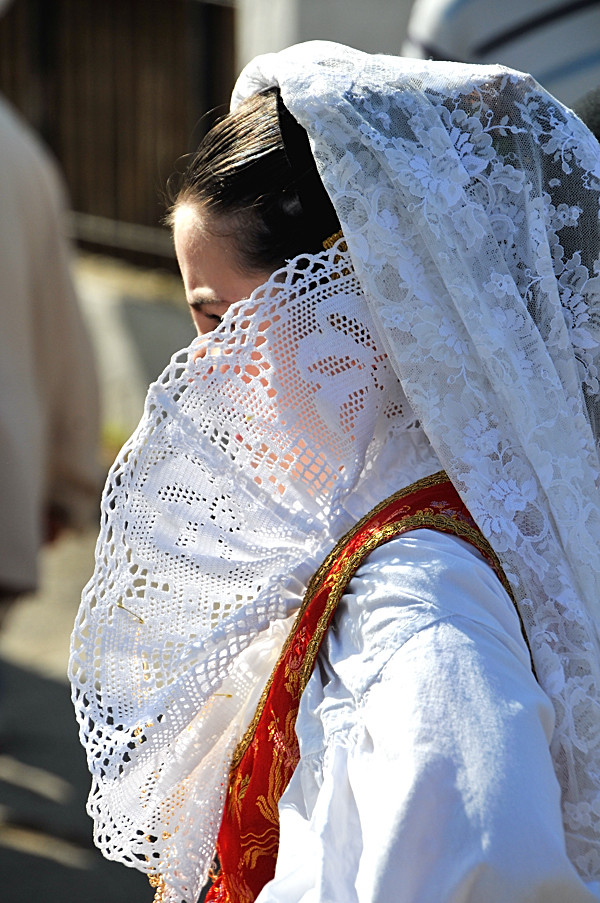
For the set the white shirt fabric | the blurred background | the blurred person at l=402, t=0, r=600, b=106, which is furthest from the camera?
the blurred background

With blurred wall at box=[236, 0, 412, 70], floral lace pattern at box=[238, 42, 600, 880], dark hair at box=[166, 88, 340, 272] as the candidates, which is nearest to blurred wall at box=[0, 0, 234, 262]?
blurred wall at box=[236, 0, 412, 70]

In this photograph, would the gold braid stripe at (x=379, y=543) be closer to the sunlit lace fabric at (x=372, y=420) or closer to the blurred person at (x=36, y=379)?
the sunlit lace fabric at (x=372, y=420)

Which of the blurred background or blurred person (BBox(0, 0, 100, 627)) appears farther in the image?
blurred person (BBox(0, 0, 100, 627))

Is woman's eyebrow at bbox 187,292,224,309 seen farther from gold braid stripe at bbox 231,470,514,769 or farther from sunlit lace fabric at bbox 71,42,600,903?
Result: gold braid stripe at bbox 231,470,514,769

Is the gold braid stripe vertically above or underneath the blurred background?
above

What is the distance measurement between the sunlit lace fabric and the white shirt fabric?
0.36 ft

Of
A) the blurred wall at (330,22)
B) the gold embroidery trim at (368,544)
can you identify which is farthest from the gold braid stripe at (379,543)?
the blurred wall at (330,22)

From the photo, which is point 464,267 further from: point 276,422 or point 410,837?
point 410,837

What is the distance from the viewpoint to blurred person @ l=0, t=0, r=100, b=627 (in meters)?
3.62

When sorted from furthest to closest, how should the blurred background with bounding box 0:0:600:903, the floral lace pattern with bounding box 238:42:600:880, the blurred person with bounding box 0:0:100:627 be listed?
the blurred person with bounding box 0:0:100:627 → the blurred background with bounding box 0:0:600:903 → the floral lace pattern with bounding box 238:42:600:880

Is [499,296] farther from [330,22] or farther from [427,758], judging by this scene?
[330,22]

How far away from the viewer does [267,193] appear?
1.39m

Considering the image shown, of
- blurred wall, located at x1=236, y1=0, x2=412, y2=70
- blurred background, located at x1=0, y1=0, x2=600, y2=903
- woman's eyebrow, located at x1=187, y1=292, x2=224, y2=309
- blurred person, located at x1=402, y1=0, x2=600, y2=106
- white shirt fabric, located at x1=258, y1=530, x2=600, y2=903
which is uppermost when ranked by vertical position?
blurred person, located at x1=402, y1=0, x2=600, y2=106

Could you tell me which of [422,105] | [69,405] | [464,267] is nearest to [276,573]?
[464,267]
